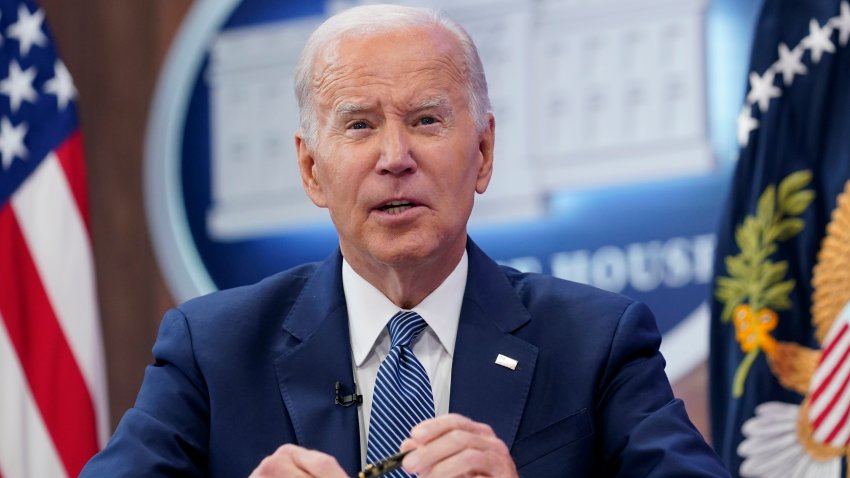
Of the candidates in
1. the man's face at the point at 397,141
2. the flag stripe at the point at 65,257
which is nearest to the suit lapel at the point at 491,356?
the man's face at the point at 397,141

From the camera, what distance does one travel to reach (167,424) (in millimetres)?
2223

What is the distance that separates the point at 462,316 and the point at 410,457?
554mm

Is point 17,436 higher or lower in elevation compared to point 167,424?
lower

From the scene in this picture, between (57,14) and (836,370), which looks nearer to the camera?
(836,370)

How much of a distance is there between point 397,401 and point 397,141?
1.63ft

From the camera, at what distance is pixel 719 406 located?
3.43 m

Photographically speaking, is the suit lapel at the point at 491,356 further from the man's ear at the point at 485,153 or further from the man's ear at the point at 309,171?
the man's ear at the point at 309,171

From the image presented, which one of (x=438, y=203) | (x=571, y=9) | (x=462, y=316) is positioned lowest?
(x=462, y=316)

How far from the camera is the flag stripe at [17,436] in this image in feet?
12.5

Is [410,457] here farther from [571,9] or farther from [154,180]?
[154,180]

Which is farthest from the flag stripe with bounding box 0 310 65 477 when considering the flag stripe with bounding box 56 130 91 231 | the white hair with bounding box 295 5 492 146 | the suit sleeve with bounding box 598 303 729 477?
the suit sleeve with bounding box 598 303 729 477

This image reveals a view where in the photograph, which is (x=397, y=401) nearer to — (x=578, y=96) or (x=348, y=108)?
(x=348, y=108)

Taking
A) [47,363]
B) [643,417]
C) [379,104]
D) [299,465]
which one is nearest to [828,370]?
[643,417]

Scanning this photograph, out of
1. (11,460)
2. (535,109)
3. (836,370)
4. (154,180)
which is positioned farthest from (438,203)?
(154,180)
